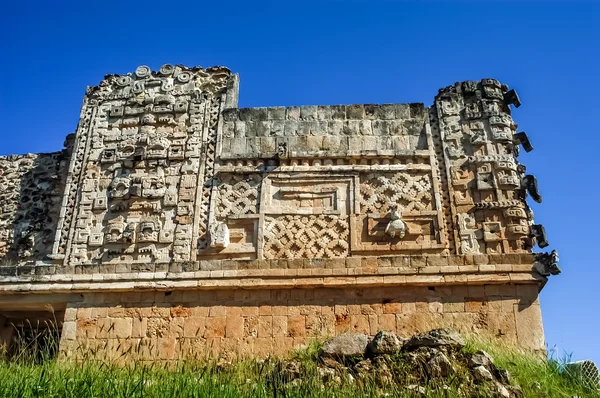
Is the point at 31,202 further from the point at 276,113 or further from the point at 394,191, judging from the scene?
the point at 394,191

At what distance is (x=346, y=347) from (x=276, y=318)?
5.56 feet

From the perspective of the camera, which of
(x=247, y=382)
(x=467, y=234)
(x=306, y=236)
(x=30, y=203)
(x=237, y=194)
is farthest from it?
(x=30, y=203)

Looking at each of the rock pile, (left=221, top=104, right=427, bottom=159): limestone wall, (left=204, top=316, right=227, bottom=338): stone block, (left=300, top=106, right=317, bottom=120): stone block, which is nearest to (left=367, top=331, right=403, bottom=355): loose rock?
the rock pile

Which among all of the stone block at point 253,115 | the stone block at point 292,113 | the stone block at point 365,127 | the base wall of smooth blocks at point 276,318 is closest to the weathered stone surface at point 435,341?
the base wall of smooth blocks at point 276,318

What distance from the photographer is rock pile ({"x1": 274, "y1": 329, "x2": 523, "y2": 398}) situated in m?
5.85

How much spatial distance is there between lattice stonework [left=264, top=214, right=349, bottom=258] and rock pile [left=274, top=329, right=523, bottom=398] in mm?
2007

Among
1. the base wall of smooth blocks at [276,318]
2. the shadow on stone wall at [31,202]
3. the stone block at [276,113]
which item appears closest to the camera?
the base wall of smooth blocks at [276,318]

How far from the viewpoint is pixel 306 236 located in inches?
361

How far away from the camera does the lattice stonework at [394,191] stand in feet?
30.6

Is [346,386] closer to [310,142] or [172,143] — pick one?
[310,142]

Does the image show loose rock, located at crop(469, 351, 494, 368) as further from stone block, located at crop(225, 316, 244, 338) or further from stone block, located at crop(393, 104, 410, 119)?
stone block, located at crop(393, 104, 410, 119)

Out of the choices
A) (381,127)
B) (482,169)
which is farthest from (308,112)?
(482,169)

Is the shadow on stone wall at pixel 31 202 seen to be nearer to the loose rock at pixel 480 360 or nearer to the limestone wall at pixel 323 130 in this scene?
the limestone wall at pixel 323 130

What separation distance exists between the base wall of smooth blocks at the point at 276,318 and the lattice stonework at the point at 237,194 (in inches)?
52.9
